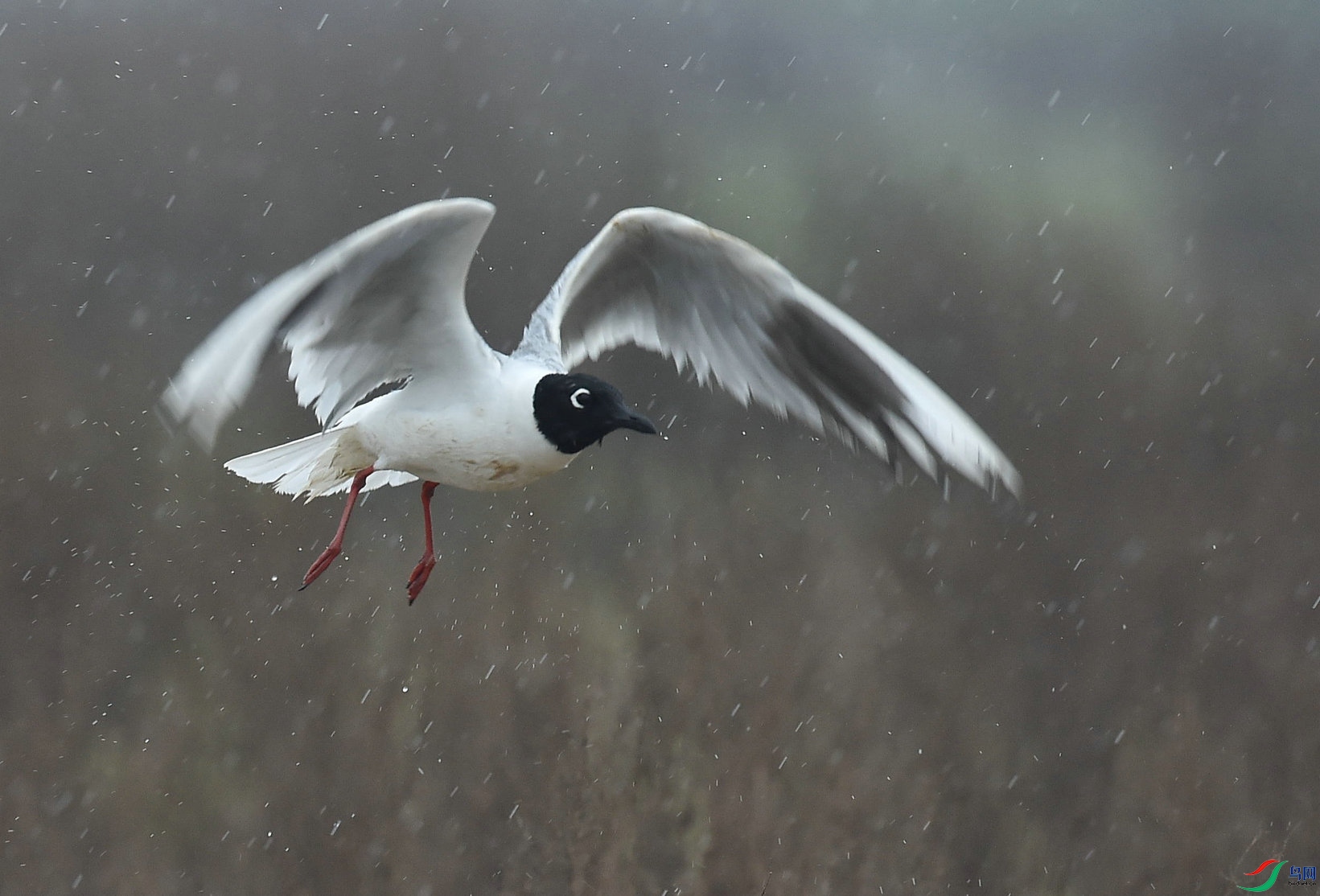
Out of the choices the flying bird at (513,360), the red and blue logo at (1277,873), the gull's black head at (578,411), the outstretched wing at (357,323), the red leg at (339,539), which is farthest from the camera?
the red and blue logo at (1277,873)

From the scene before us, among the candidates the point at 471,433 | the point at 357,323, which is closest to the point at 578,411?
the point at 471,433

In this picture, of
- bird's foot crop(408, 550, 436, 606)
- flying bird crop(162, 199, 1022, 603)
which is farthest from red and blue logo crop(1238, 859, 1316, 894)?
bird's foot crop(408, 550, 436, 606)

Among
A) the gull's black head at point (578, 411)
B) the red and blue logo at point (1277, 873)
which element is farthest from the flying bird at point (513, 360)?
the red and blue logo at point (1277, 873)

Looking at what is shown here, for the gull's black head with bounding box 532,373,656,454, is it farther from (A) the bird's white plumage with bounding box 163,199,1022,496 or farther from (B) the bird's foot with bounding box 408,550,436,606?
(B) the bird's foot with bounding box 408,550,436,606

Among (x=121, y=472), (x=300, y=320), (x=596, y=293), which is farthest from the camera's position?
(x=121, y=472)

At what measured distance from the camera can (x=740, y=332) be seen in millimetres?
1698

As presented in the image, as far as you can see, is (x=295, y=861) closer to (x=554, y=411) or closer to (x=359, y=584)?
(x=359, y=584)

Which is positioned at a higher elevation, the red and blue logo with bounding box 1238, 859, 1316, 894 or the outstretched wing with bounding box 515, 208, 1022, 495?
the outstretched wing with bounding box 515, 208, 1022, 495

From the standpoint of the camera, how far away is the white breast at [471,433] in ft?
4.86

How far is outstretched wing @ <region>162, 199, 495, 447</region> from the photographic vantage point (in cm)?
119

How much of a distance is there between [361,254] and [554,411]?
0.93 ft

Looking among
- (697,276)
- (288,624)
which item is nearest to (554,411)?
(697,276)

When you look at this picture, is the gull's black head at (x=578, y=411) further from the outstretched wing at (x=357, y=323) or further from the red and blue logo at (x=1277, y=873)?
the red and blue logo at (x=1277, y=873)

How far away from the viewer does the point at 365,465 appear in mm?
1761
